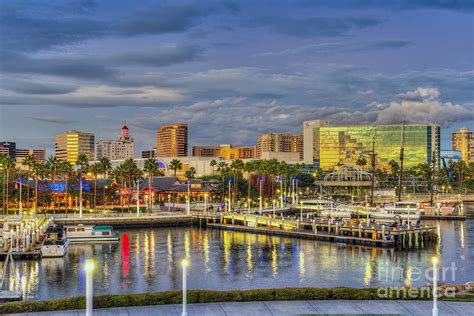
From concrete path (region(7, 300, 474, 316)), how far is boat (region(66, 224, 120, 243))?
65061mm

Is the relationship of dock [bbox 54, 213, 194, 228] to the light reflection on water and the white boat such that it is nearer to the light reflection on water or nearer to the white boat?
the light reflection on water

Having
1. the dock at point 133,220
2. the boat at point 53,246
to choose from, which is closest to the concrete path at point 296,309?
the boat at point 53,246

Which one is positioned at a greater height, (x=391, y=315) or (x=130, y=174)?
(x=130, y=174)

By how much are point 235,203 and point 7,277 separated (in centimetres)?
10474

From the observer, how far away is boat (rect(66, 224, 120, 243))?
102688 mm

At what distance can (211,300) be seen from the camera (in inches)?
1630

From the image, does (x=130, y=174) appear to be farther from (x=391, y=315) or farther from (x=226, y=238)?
(x=391, y=315)

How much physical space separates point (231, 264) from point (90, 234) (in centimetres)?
3513

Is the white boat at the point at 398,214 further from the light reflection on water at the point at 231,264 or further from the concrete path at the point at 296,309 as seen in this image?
the concrete path at the point at 296,309

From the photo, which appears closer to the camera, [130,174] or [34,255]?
[34,255]

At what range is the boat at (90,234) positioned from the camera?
103 meters

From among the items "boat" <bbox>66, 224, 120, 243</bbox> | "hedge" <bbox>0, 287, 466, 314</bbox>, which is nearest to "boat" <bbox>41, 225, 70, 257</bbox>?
"boat" <bbox>66, 224, 120, 243</bbox>

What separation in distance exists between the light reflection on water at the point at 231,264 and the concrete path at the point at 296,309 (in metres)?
21.9

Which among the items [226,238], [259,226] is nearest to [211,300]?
[226,238]
